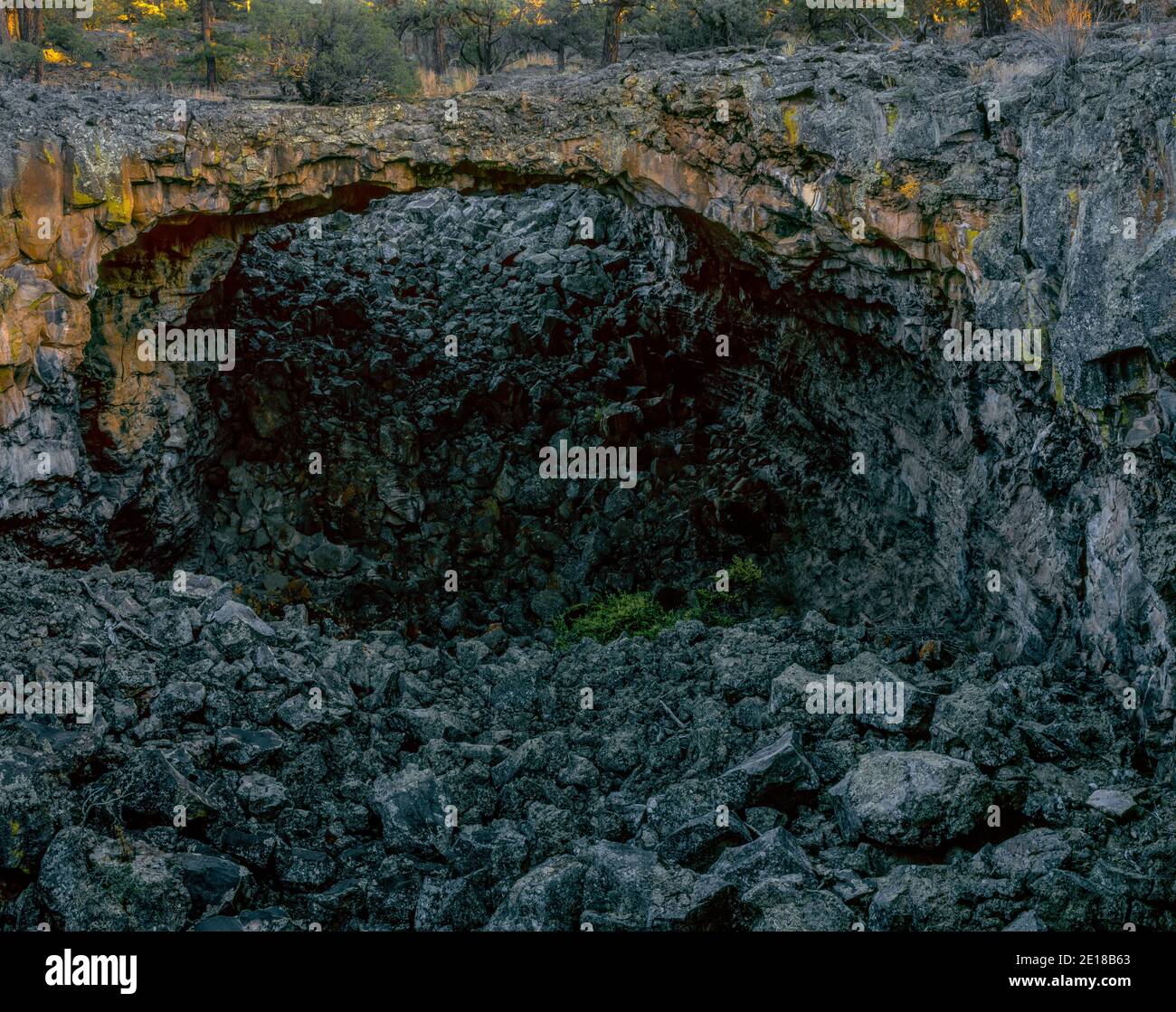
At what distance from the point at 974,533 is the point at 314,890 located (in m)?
8.27

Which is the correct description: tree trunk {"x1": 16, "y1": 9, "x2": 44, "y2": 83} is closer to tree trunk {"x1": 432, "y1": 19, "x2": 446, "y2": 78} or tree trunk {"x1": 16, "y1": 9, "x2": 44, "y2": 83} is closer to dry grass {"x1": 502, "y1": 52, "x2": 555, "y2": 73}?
tree trunk {"x1": 432, "y1": 19, "x2": 446, "y2": 78}

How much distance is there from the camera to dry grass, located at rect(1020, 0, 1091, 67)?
28.1 feet

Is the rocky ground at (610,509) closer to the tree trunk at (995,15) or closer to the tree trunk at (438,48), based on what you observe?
the tree trunk at (995,15)

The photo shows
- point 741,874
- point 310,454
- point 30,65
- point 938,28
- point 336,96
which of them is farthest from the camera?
point 310,454

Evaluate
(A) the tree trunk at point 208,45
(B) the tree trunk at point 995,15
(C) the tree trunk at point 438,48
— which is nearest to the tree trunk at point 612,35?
(C) the tree trunk at point 438,48

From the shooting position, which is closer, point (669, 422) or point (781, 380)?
point (781, 380)

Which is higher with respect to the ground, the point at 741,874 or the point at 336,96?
the point at 336,96

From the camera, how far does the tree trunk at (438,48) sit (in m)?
21.1

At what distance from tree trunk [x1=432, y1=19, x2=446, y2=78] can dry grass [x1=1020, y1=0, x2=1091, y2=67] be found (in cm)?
1435

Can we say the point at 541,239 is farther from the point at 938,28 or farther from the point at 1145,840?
the point at 1145,840

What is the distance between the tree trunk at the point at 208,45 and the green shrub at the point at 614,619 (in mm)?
10296

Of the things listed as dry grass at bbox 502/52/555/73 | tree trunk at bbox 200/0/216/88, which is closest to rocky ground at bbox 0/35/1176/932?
tree trunk at bbox 200/0/216/88

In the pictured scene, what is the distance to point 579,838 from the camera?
7320 millimetres

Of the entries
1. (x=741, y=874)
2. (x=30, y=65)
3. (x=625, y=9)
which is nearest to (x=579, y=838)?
(x=741, y=874)
